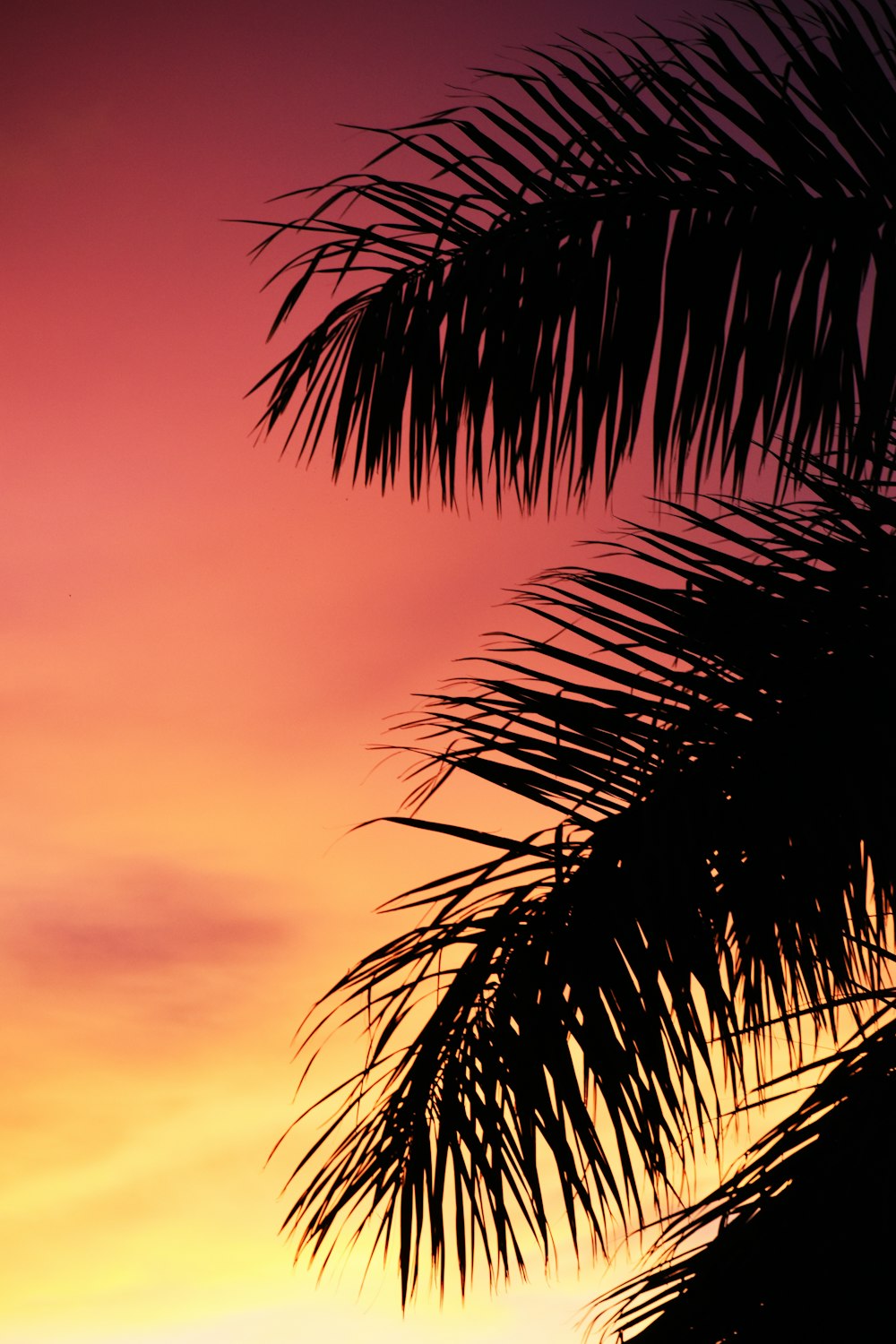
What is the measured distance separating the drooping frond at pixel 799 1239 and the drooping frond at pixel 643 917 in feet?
0.41

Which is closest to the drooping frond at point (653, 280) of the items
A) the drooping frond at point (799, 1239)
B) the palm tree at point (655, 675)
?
the palm tree at point (655, 675)

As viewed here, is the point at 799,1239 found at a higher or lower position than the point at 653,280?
lower

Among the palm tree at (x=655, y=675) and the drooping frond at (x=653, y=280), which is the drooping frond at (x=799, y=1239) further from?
the drooping frond at (x=653, y=280)

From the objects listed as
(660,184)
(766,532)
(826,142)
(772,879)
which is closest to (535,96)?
(660,184)

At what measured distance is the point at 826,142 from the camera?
2283mm

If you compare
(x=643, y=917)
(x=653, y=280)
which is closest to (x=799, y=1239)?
(x=643, y=917)

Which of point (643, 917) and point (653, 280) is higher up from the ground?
point (653, 280)

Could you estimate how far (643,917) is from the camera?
1901mm

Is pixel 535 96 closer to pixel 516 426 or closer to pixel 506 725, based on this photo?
pixel 516 426

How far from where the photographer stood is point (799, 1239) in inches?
63.6

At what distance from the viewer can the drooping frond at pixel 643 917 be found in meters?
1.89

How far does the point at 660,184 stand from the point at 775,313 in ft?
1.07

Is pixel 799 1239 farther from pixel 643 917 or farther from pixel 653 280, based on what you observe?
pixel 653 280

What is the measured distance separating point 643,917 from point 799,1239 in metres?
0.47
